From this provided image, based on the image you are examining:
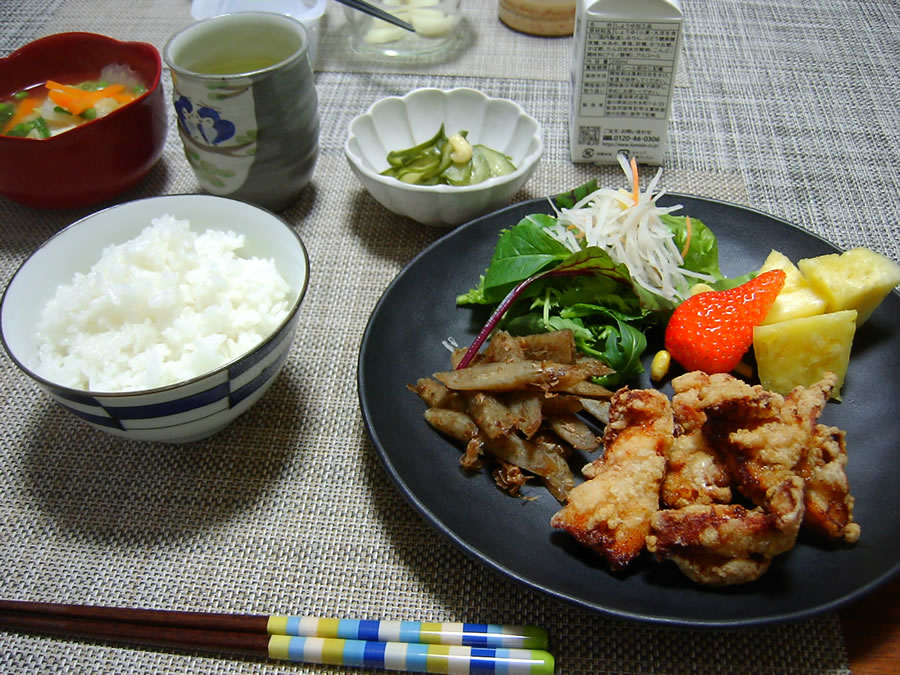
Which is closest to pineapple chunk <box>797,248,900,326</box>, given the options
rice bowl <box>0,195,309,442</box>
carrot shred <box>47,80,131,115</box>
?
rice bowl <box>0,195,309,442</box>

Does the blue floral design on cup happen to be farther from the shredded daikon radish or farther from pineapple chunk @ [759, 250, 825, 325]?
pineapple chunk @ [759, 250, 825, 325]

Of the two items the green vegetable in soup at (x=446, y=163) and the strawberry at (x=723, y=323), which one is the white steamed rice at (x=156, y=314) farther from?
the strawberry at (x=723, y=323)

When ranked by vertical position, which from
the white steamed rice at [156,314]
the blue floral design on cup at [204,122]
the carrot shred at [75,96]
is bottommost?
the white steamed rice at [156,314]

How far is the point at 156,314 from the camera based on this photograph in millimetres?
1734

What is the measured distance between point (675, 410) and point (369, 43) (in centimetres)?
274

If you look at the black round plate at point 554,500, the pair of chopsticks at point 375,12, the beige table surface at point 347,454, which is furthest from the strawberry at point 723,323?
the pair of chopsticks at point 375,12

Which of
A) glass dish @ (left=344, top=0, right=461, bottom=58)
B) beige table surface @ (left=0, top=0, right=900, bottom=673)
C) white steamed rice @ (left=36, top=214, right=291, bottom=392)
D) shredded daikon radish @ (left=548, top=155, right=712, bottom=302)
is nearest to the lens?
beige table surface @ (left=0, top=0, right=900, bottom=673)

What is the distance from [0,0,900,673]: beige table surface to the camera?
4.84 feet

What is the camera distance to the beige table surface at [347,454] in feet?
4.84

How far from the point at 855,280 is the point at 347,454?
150cm

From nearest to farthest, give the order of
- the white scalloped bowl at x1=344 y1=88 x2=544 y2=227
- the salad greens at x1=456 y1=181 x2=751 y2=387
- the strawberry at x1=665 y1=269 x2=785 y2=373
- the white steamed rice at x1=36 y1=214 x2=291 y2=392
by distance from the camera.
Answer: the white steamed rice at x1=36 y1=214 x2=291 y2=392, the strawberry at x1=665 y1=269 x2=785 y2=373, the salad greens at x1=456 y1=181 x2=751 y2=387, the white scalloped bowl at x1=344 y1=88 x2=544 y2=227

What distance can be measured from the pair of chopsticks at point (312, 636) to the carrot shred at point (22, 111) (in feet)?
6.24

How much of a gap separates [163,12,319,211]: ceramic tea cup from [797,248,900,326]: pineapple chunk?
1.79 metres

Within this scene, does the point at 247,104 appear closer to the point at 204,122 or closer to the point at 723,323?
the point at 204,122
